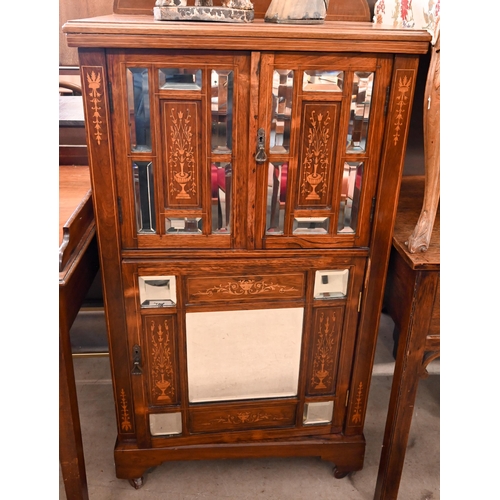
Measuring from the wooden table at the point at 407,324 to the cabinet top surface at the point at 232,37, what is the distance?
579 mm

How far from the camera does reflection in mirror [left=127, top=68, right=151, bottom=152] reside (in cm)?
136

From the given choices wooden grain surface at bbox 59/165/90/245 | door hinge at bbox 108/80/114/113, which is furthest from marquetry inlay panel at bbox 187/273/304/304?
door hinge at bbox 108/80/114/113

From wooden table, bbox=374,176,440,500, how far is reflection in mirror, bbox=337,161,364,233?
171mm

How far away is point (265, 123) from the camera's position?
4.69ft

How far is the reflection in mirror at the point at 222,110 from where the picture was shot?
1.38m

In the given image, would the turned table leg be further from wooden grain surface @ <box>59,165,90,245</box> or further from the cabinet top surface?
wooden grain surface @ <box>59,165,90,245</box>

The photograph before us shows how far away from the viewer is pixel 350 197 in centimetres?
155

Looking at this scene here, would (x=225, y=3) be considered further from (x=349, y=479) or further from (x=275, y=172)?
(x=349, y=479)

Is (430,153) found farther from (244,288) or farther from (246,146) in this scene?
(244,288)

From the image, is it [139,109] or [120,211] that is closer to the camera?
[139,109]

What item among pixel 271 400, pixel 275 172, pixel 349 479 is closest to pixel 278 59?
pixel 275 172

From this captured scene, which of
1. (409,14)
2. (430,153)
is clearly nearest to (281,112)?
(430,153)

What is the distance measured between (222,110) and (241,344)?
0.79 metres

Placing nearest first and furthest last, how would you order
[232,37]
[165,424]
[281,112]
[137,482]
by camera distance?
1. [232,37]
2. [281,112]
3. [165,424]
4. [137,482]
